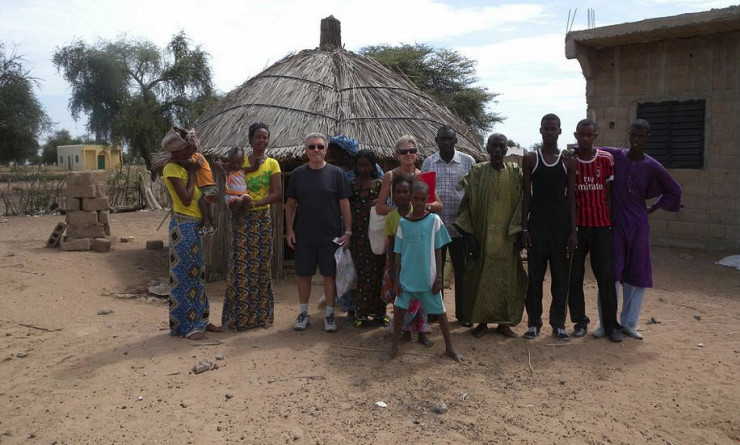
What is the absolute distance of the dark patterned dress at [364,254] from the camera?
Result: 15.2 feet

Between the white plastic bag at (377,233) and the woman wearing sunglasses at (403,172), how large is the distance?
0.29 feet

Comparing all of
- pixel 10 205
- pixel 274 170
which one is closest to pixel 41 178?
pixel 10 205

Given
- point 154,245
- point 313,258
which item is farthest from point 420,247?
point 154,245

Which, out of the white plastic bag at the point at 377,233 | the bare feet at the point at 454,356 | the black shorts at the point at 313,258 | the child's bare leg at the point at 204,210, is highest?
the child's bare leg at the point at 204,210

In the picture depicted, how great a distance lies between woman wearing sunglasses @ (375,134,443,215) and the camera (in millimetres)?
4184

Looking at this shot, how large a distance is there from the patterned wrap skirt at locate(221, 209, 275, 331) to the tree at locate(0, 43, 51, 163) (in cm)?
2023

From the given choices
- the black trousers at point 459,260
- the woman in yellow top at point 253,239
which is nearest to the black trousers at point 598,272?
the black trousers at point 459,260

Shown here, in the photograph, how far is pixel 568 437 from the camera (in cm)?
300

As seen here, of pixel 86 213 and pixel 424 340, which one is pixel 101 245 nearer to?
pixel 86 213

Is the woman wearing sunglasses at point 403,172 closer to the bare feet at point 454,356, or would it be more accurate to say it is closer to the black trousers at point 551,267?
the black trousers at point 551,267

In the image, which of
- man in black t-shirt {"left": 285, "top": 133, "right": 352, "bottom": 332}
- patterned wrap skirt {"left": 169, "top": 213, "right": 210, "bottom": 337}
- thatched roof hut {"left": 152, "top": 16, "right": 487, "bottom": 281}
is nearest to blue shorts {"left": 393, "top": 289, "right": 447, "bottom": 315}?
man in black t-shirt {"left": 285, "top": 133, "right": 352, "bottom": 332}

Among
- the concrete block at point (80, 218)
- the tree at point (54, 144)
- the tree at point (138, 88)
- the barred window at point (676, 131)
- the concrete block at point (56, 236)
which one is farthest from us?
the tree at point (54, 144)

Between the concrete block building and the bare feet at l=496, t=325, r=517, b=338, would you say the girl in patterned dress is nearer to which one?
the bare feet at l=496, t=325, r=517, b=338

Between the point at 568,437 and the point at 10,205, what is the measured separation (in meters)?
16.3
